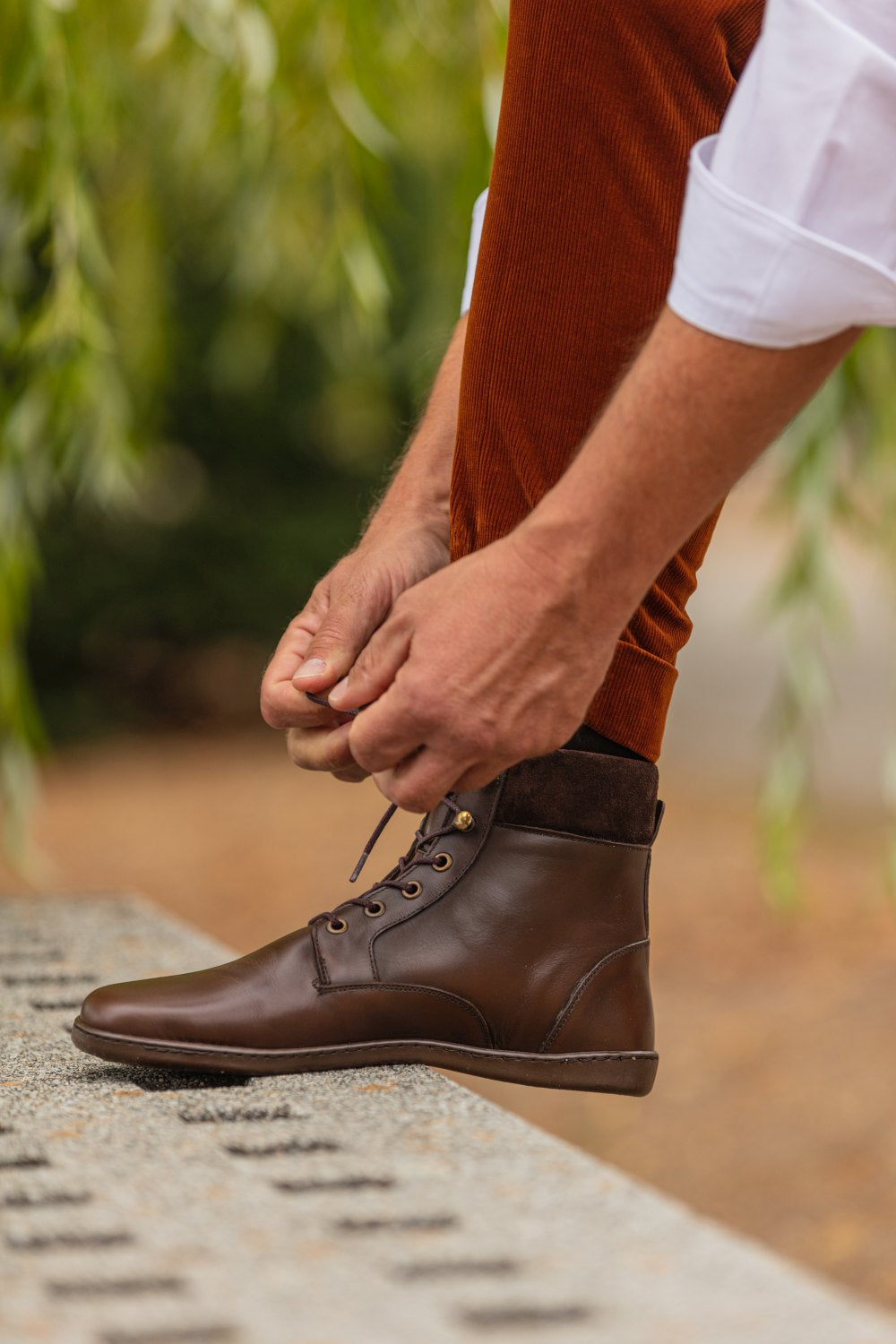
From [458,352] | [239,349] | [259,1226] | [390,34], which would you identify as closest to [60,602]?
[239,349]

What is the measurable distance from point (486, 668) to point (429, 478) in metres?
0.35

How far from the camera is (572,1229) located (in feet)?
2.57

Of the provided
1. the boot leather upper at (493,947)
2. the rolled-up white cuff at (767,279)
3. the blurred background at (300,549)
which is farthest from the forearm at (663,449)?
the blurred background at (300,549)

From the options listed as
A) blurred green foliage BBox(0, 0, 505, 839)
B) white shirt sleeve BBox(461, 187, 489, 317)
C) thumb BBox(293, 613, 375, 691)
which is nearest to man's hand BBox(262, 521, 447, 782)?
thumb BBox(293, 613, 375, 691)

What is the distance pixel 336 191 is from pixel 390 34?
403 mm

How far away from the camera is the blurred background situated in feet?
6.90

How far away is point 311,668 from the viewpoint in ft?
3.49

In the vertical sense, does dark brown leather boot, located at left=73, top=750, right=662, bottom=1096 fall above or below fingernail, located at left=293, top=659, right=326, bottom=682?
below

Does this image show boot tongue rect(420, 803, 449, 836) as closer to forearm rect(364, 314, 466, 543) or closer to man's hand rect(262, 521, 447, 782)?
man's hand rect(262, 521, 447, 782)

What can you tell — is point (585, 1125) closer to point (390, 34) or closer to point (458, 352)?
point (390, 34)

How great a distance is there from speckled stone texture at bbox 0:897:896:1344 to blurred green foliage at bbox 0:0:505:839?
72cm

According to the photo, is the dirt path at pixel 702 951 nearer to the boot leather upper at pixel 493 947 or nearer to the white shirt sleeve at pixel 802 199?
the boot leather upper at pixel 493 947

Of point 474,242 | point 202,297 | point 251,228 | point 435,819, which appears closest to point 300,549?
point 202,297

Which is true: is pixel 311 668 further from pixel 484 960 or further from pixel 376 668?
pixel 484 960
